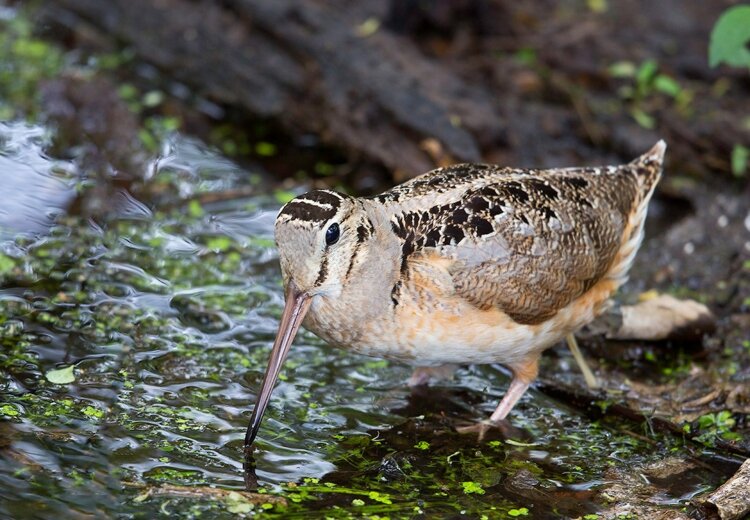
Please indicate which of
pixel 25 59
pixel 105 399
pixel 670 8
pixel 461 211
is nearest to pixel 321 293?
pixel 461 211

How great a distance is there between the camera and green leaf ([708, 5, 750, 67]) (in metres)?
6.63

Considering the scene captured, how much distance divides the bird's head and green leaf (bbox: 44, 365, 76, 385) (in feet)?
3.39

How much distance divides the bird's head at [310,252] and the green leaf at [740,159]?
3938 millimetres

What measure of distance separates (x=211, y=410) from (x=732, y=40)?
4.01 m

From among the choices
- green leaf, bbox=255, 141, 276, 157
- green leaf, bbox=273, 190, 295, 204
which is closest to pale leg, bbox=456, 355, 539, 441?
green leaf, bbox=273, 190, 295, 204

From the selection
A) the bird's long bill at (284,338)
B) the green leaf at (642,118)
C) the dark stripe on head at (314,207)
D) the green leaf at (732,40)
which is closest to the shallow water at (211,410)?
the bird's long bill at (284,338)

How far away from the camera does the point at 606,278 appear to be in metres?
5.88

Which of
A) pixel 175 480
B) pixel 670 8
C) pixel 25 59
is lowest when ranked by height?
pixel 175 480

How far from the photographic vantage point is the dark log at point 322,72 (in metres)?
7.90

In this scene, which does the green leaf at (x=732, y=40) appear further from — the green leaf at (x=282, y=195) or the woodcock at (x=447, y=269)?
the green leaf at (x=282, y=195)

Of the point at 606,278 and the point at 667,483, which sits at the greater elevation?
the point at 606,278

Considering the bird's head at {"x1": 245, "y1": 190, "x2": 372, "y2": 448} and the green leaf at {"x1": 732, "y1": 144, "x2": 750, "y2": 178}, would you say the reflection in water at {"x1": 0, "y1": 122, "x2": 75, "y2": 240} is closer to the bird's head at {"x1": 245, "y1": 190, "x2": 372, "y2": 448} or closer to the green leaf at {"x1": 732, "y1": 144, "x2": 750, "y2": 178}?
the bird's head at {"x1": 245, "y1": 190, "x2": 372, "y2": 448}

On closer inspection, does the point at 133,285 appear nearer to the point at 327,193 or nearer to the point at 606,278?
the point at 327,193

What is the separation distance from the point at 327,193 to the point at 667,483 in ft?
6.94
